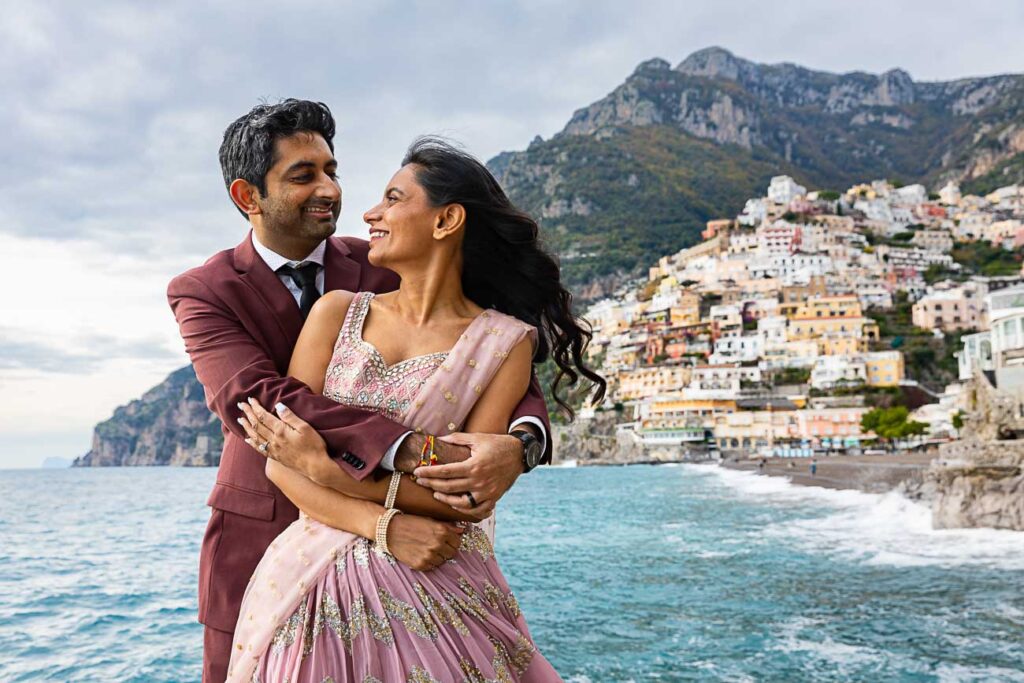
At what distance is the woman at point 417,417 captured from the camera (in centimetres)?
163

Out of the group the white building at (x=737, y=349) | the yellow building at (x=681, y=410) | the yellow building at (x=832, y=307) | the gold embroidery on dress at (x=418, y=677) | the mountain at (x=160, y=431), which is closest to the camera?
the gold embroidery on dress at (x=418, y=677)

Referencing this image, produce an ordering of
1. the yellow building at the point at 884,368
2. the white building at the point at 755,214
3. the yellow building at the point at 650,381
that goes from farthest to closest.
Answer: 1. the white building at the point at 755,214
2. the yellow building at the point at 650,381
3. the yellow building at the point at 884,368

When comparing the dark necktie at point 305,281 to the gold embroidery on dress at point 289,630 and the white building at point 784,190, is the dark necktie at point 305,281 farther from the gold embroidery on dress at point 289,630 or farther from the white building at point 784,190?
the white building at point 784,190

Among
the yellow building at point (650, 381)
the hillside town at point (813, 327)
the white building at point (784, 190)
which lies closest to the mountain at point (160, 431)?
the hillside town at point (813, 327)

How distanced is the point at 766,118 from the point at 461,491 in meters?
182

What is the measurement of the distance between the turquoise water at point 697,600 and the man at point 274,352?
24.2ft

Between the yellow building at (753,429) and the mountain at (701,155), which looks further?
the mountain at (701,155)

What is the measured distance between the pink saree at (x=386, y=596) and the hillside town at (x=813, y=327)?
4352 cm

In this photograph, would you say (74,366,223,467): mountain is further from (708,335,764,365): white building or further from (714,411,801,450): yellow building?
(714,411,801,450): yellow building

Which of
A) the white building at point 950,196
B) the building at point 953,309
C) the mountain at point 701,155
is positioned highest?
the mountain at point 701,155

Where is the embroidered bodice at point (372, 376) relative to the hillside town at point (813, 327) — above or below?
below

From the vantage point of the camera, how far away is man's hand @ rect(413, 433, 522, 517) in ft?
5.44

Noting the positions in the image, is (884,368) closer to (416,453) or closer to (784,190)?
(784,190)

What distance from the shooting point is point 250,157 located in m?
2.06
